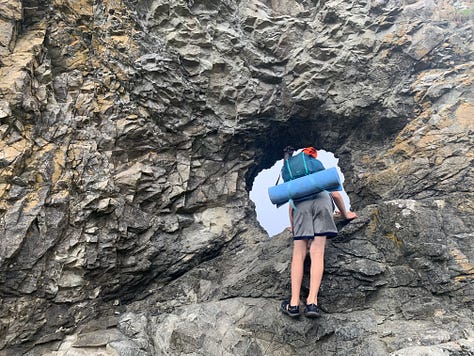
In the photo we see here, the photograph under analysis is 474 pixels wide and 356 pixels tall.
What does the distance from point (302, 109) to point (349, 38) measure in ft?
10.3

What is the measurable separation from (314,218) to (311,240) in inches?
22.1

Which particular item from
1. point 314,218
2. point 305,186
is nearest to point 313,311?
point 314,218

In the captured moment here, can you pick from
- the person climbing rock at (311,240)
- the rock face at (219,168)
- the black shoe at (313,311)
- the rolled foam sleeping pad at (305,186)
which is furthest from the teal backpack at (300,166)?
the black shoe at (313,311)

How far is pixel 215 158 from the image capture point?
10.9m

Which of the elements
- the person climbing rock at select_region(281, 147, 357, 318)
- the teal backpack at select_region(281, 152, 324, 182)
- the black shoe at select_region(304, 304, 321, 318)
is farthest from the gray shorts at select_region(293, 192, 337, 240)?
the black shoe at select_region(304, 304, 321, 318)

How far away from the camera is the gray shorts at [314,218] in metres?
7.82

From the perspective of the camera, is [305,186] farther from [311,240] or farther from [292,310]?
[292,310]

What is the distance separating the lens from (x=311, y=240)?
8086mm

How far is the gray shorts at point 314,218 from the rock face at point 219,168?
113 centimetres

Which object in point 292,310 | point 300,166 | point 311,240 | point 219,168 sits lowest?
point 292,310

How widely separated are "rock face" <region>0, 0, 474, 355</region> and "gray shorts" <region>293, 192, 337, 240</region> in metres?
1.13

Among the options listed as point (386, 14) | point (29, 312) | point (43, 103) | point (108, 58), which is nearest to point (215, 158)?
point (108, 58)

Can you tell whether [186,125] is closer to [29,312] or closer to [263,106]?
[263,106]

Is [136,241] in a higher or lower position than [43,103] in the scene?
lower
